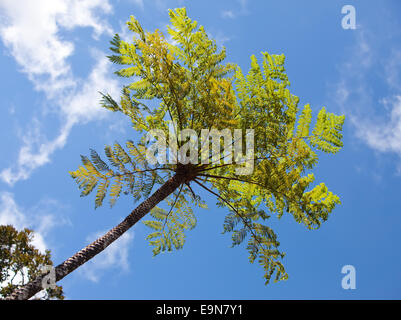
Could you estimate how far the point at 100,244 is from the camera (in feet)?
15.0

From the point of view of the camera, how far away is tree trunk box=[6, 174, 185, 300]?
405cm

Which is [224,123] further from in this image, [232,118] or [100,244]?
[100,244]

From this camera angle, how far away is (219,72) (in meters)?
6.30

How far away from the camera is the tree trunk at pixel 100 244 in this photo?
4051mm

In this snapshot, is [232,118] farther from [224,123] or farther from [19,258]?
[19,258]

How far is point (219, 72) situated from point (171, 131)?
1.59 m

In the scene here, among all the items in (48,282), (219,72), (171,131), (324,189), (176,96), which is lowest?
(48,282)

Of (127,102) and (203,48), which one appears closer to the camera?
(127,102)

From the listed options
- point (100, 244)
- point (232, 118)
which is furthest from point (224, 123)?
point (100, 244)
